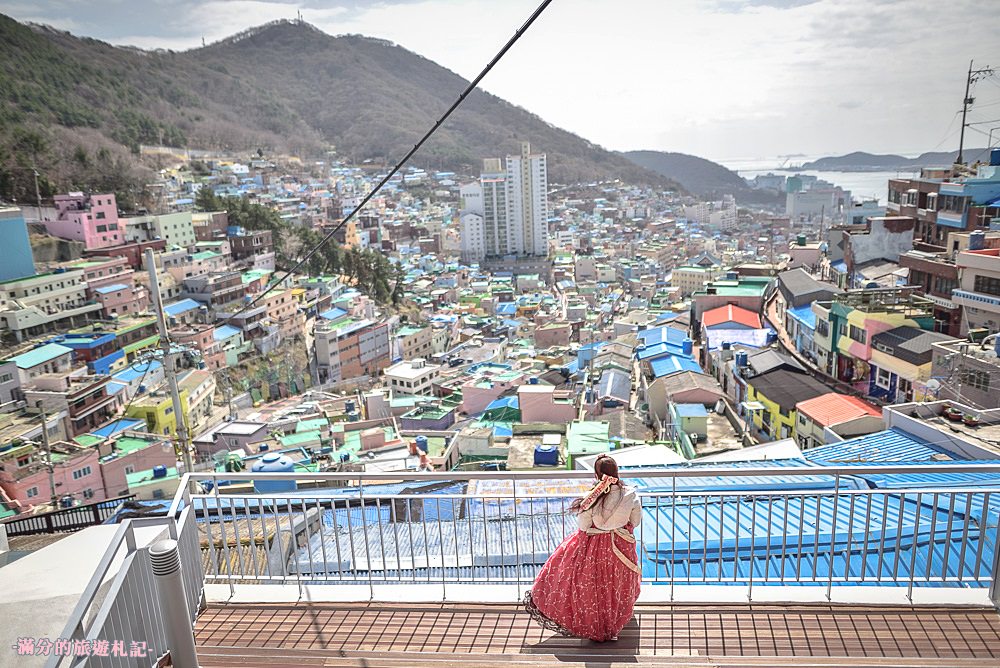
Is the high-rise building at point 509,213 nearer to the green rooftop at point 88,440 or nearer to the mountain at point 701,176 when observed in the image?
the green rooftop at point 88,440

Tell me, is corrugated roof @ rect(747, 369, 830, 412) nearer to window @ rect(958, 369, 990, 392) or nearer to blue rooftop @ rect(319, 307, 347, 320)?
window @ rect(958, 369, 990, 392)

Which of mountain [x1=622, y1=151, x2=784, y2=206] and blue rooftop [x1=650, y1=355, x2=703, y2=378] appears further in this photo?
mountain [x1=622, y1=151, x2=784, y2=206]

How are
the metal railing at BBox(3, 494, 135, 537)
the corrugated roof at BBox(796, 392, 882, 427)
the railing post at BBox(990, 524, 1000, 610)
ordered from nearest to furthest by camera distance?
the railing post at BBox(990, 524, 1000, 610), the metal railing at BBox(3, 494, 135, 537), the corrugated roof at BBox(796, 392, 882, 427)

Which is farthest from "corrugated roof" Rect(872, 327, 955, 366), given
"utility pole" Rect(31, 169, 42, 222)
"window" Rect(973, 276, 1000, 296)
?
"utility pole" Rect(31, 169, 42, 222)

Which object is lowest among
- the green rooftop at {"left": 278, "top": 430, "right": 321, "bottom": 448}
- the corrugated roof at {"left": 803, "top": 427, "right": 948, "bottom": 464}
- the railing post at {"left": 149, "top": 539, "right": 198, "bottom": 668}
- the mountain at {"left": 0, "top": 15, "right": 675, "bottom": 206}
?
the green rooftop at {"left": 278, "top": 430, "right": 321, "bottom": 448}

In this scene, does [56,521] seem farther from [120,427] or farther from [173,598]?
[120,427]

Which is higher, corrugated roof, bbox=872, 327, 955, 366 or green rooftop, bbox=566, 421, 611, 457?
corrugated roof, bbox=872, 327, 955, 366

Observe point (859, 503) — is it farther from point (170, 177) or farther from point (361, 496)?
point (170, 177)

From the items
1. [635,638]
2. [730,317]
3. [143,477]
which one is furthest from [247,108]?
[635,638]
